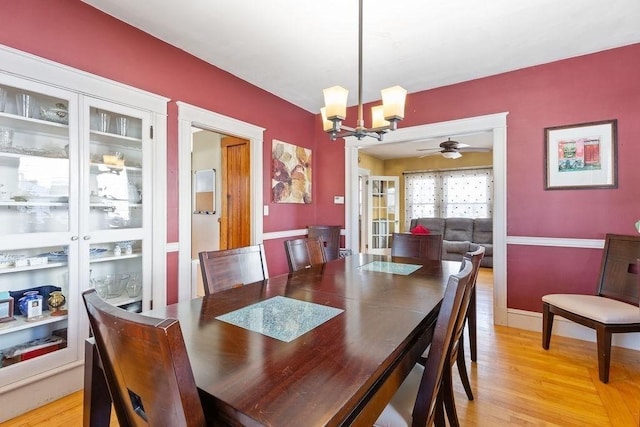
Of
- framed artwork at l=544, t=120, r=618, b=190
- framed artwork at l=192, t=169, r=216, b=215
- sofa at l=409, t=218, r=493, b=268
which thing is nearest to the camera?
framed artwork at l=544, t=120, r=618, b=190

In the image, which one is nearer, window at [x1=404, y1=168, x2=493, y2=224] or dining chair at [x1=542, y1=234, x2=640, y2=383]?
dining chair at [x1=542, y1=234, x2=640, y2=383]

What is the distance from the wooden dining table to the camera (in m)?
0.68

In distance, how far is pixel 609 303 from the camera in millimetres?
2250

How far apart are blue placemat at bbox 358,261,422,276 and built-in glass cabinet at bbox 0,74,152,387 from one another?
1.75 meters

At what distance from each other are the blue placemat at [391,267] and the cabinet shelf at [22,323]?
1.99m

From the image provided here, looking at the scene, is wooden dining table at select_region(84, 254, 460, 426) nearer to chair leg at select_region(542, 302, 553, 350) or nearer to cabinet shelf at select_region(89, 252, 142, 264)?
cabinet shelf at select_region(89, 252, 142, 264)

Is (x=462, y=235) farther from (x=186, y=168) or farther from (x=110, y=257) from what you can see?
(x=110, y=257)

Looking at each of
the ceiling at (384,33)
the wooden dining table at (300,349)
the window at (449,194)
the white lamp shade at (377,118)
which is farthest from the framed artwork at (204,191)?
the window at (449,194)

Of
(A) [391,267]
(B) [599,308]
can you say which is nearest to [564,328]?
(B) [599,308]

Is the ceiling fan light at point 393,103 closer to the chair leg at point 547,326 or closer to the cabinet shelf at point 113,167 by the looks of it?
the cabinet shelf at point 113,167

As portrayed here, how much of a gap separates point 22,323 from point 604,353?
3.65 m

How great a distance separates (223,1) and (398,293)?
2.11m

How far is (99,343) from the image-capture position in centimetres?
80

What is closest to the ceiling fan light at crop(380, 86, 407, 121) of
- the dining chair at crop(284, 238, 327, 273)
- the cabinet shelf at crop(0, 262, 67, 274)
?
the dining chair at crop(284, 238, 327, 273)
